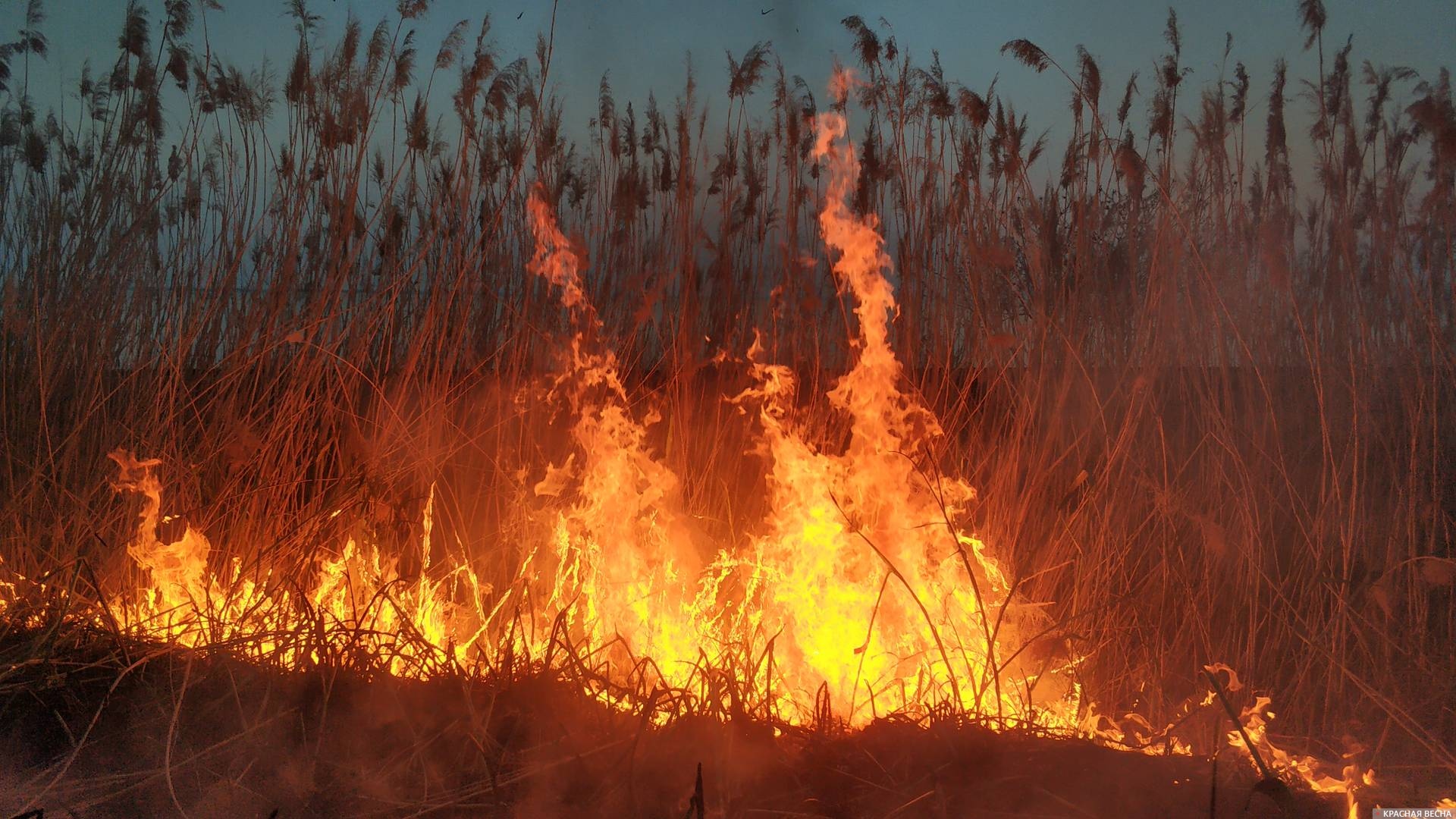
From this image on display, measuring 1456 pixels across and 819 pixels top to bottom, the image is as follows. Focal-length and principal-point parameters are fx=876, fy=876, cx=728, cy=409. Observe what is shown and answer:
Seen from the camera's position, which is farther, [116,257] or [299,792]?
[116,257]

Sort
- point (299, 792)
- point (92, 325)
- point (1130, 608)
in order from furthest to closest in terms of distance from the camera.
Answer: point (92, 325) → point (1130, 608) → point (299, 792)

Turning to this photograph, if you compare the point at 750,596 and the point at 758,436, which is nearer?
the point at 750,596

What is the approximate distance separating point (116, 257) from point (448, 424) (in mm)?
1183

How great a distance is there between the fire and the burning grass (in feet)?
0.05

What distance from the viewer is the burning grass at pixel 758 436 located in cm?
197

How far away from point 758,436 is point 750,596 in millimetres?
998

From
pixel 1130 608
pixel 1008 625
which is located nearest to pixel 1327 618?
pixel 1130 608

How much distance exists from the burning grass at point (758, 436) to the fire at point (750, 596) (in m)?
0.02

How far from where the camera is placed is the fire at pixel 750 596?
5.94 feet

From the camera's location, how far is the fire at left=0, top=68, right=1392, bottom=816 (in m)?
1.81

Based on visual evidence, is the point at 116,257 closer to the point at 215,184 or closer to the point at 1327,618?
the point at 215,184

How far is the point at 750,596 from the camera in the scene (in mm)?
2090

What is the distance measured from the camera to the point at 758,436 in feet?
9.91

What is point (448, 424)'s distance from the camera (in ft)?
9.30
